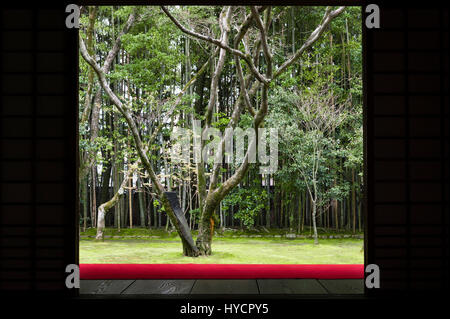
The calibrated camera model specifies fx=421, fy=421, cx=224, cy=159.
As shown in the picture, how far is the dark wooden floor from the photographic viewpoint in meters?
2.95

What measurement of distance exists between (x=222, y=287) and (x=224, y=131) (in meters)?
6.60

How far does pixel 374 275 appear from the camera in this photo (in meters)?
2.48

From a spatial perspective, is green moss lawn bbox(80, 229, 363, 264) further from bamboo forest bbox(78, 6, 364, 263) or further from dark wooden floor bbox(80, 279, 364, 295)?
dark wooden floor bbox(80, 279, 364, 295)

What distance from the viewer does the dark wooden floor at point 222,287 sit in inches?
116

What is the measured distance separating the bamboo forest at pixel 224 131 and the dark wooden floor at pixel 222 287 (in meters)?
4.48

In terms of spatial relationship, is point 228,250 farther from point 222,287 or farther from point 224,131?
point 222,287

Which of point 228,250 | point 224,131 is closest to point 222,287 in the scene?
point 228,250

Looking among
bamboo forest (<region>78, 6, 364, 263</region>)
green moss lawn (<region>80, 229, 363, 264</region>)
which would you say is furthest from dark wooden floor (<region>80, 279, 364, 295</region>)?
bamboo forest (<region>78, 6, 364, 263</region>)

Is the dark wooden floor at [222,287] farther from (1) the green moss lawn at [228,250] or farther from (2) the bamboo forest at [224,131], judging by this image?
(2) the bamboo forest at [224,131]

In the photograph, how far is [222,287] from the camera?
313 centimetres

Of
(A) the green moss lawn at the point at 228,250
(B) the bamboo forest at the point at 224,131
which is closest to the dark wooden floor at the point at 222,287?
(A) the green moss lawn at the point at 228,250

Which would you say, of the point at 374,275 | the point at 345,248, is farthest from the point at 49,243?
the point at 345,248

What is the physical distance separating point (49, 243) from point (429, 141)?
2.37 meters
